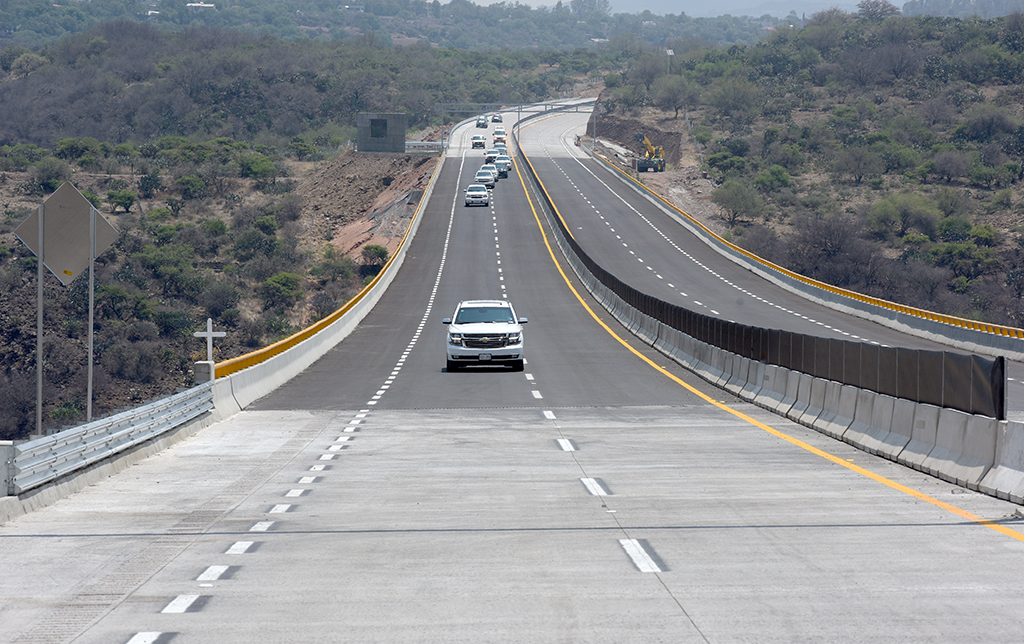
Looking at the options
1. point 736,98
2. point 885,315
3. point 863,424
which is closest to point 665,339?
point 885,315

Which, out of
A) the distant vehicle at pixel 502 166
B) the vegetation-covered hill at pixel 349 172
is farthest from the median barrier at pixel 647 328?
the distant vehicle at pixel 502 166

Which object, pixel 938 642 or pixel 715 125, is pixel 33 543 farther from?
pixel 715 125

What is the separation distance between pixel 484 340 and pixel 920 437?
16.6 metres

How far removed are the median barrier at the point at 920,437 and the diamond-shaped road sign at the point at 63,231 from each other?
10.6 metres

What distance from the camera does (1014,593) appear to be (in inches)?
297

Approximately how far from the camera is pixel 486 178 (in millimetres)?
100625

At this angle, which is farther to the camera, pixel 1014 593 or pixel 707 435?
pixel 707 435

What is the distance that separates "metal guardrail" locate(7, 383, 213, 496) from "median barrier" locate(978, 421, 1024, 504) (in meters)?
9.56

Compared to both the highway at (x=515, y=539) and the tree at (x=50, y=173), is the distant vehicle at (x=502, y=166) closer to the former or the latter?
the tree at (x=50, y=173)

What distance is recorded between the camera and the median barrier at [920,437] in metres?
13.5

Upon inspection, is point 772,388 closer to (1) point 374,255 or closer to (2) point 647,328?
(2) point 647,328

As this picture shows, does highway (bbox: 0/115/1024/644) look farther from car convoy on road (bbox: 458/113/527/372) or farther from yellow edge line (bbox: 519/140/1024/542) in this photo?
car convoy on road (bbox: 458/113/527/372)

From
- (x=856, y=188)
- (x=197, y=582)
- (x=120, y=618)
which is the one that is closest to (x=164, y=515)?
(x=197, y=582)

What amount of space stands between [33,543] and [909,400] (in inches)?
408
